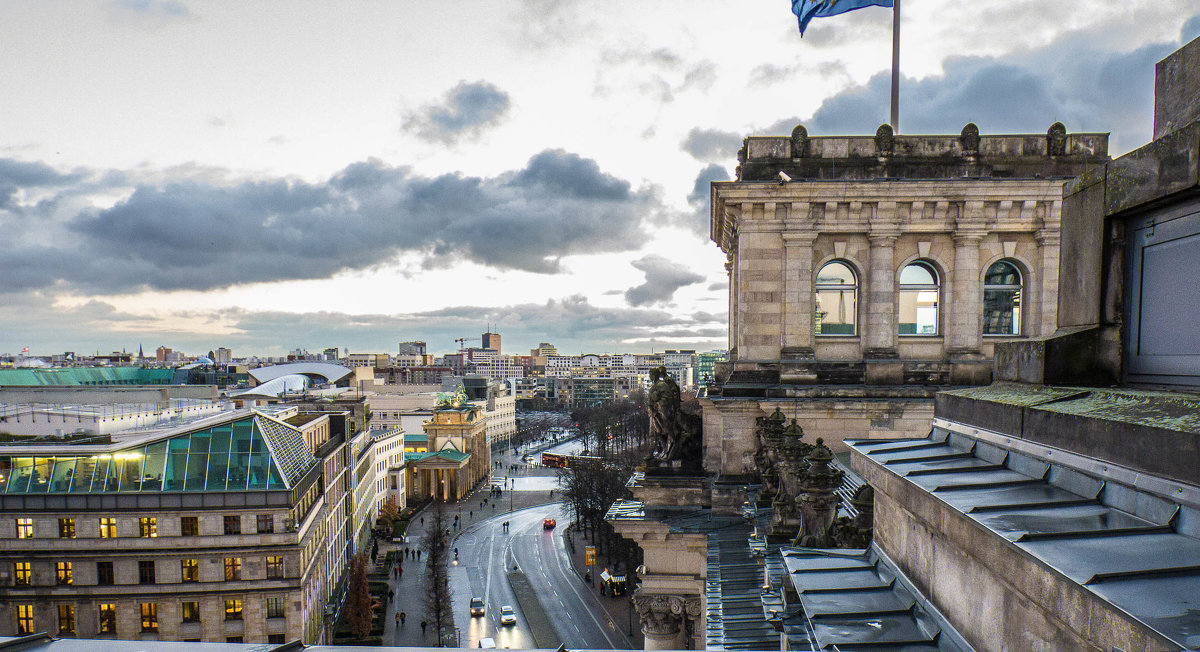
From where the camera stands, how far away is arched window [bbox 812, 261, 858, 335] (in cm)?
2241

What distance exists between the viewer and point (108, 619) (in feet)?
109

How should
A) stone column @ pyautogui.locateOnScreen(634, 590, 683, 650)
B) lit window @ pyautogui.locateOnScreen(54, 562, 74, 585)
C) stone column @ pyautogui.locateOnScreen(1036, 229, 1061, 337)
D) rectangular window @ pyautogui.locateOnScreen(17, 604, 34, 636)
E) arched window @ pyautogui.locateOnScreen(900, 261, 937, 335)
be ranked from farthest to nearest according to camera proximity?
lit window @ pyautogui.locateOnScreen(54, 562, 74, 585) < rectangular window @ pyautogui.locateOnScreen(17, 604, 34, 636) < arched window @ pyautogui.locateOnScreen(900, 261, 937, 335) < stone column @ pyautogui.locateOnScreen(1036, 229, 1061, 337) < stone column @ pyautogui.locateOnScreen(634, 590, 683, 650)

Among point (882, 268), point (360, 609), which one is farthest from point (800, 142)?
point (360, 609)

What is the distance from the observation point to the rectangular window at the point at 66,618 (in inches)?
1293

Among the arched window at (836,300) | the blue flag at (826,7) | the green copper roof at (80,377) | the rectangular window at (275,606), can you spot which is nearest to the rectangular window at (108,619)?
the rectangular window at (275,606)

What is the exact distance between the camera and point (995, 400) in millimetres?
6281

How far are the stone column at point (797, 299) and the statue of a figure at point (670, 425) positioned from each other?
4.54 meters

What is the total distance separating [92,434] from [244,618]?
48.9 feet

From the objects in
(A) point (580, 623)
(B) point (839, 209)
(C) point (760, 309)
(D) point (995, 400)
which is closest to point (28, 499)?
(A) point (580, 623)

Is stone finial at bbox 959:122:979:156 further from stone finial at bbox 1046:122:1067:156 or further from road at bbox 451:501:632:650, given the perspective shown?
road at bbox 451:501:632:650

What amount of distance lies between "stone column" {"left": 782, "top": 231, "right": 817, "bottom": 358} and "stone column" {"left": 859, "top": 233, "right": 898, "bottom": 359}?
1.99 meters

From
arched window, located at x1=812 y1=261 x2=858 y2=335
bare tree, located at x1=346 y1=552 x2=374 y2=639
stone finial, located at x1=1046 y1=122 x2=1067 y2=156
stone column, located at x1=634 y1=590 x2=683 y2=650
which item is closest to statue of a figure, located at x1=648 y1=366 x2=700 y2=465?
stone column, located at x1=634 y1=590 x2=683 y2=650

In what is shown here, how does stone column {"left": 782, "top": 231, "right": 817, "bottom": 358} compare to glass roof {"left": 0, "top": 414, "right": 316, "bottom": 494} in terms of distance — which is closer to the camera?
stone column {"left": 782, "top": 231, "right": 817, "bottom": 358}

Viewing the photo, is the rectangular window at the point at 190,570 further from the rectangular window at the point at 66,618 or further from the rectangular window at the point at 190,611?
the rectangular window at the point at 66,618
